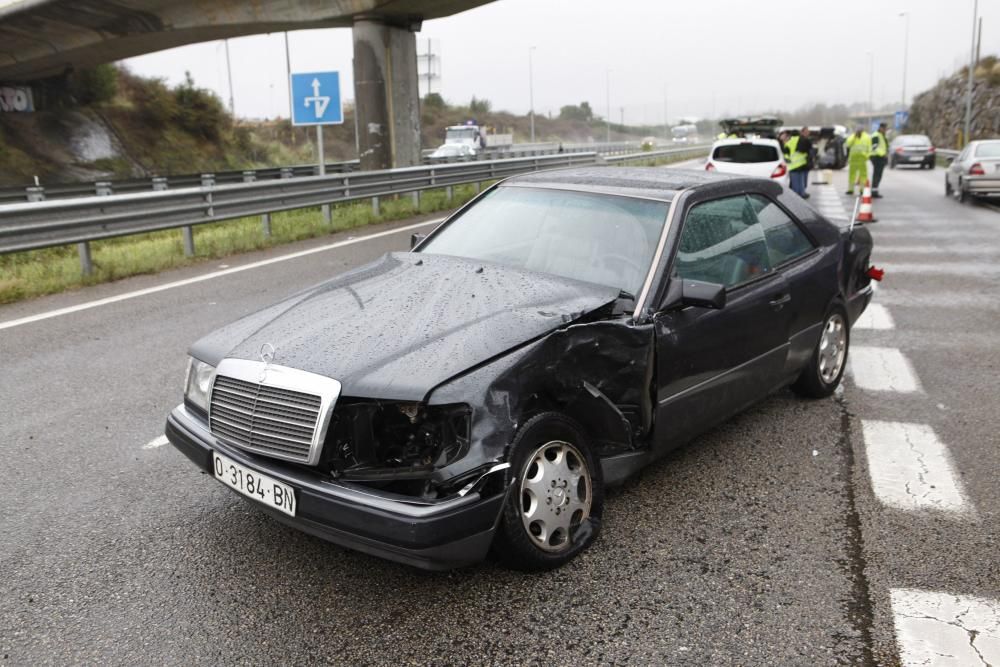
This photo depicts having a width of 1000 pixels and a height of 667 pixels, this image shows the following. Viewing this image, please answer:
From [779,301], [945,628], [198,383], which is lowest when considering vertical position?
[945,628]

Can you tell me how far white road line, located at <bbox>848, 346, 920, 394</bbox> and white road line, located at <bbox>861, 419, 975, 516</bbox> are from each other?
31.7 inches

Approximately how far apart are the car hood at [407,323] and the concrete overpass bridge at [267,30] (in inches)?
602

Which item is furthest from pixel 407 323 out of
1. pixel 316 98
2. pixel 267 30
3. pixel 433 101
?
pixel 433 101

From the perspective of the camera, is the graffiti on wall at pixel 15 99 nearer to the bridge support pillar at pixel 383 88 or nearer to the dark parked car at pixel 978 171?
the bridge support pillar at pixel 383 88

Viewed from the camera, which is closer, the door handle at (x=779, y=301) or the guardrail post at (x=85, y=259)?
the door handle at (x=779, y=301)

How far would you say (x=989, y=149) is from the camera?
67.2 ft

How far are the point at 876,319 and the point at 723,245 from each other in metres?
4.28

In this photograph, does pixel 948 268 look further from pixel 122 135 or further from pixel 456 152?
pixel 122 135

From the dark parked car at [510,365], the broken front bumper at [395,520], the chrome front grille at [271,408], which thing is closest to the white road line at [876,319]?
the dark parked car at [510,365]

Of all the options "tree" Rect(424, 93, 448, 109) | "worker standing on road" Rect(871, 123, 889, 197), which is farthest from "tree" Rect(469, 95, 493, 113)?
"worker standing on road" Rect(871, 123, 889, 197)

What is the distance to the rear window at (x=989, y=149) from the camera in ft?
66.4

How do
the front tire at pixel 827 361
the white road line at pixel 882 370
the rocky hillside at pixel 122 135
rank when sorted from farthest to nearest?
the rocky hillside at pixel 122 135, the white road line at pixel 882 370, the front tire at pixel 827 361

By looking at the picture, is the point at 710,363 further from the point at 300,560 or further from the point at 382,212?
the point at 382,212

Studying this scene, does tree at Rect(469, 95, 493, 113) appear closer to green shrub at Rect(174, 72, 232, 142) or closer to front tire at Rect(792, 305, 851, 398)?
green shrub at Rect(174, 72, 232, 142)
